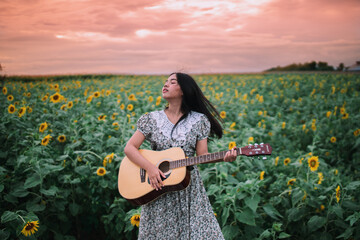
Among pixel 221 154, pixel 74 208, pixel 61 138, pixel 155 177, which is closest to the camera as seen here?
pixel 221 154

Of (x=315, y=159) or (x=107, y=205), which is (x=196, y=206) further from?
(x=315, y=159)

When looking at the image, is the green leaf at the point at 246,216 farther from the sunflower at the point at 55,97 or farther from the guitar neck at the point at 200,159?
the sunflower at the point at 55,97

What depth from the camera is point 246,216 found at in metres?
2.40

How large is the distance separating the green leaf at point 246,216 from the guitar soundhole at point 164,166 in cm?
80

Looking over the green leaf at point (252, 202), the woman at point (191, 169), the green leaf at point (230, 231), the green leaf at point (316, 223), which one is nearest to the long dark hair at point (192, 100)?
the woman at point (191, 169)

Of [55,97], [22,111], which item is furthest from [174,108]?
[55,97]

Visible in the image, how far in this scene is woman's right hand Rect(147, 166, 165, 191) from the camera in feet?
6.47

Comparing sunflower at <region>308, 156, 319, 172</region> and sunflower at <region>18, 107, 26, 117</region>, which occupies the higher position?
sunflower at <region>18, 107, 26, 117</region>

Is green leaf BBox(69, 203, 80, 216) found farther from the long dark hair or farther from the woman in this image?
the long dark hair

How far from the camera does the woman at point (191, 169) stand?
2078mm

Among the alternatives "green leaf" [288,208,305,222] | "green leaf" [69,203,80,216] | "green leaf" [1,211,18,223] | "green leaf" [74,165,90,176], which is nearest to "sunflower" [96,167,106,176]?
"green leaf" [74,165,90,176]

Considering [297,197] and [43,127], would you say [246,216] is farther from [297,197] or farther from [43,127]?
[43,127]

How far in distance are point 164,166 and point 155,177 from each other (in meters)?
0.13

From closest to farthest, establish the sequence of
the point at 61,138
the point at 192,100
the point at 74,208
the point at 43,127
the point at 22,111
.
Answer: the point at 192,100
the point at 74,208
the point at 43,127
the point at 61,138
the point at 22,111
